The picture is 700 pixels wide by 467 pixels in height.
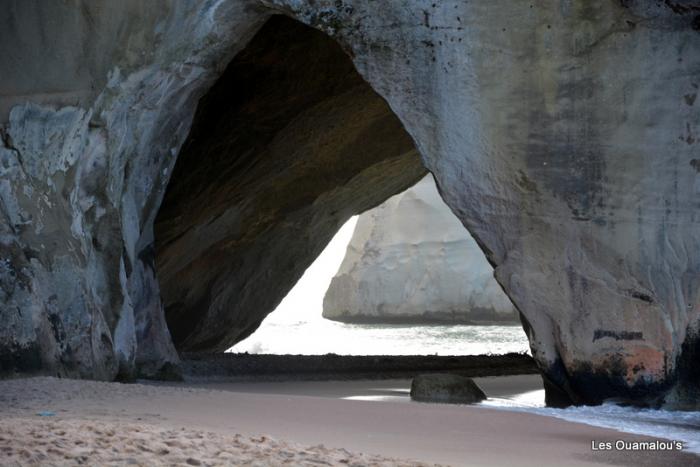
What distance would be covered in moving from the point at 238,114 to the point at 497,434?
25.4 feet

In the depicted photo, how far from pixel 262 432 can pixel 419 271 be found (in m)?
40.1

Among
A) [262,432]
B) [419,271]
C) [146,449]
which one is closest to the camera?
[146,449]

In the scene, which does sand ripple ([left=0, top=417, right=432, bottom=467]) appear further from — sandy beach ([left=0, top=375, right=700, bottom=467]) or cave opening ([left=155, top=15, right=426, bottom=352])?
cave opening ([left=155, top=15, right=426, bottom=352])

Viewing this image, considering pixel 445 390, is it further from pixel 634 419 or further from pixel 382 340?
pixel 382 340

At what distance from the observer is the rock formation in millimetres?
9250

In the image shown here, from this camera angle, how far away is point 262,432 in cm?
618

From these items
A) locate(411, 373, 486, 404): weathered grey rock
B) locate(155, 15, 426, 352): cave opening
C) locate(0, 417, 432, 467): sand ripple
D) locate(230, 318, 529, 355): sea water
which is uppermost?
locate(155, 15, 426, 352): cave opening

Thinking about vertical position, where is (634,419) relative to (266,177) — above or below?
below

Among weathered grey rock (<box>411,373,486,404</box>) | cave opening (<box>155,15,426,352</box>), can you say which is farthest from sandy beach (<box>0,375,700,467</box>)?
cave opening (<box>155,15,426,352</box>)

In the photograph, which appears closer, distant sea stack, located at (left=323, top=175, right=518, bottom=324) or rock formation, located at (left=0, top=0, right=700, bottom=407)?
rock formation, located at (left=0, top=0, right=700, bottom=407)

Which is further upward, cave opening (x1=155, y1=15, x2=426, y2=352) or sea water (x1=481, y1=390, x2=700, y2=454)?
cave opening (x1=155, y1=15, x2=426, y2=352)

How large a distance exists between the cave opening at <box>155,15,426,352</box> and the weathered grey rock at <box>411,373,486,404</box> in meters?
4.71

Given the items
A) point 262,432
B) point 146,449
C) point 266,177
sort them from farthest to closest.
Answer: point 266,177 < point 262,432 < point 146,449

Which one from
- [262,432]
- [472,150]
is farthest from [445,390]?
[262,432]
